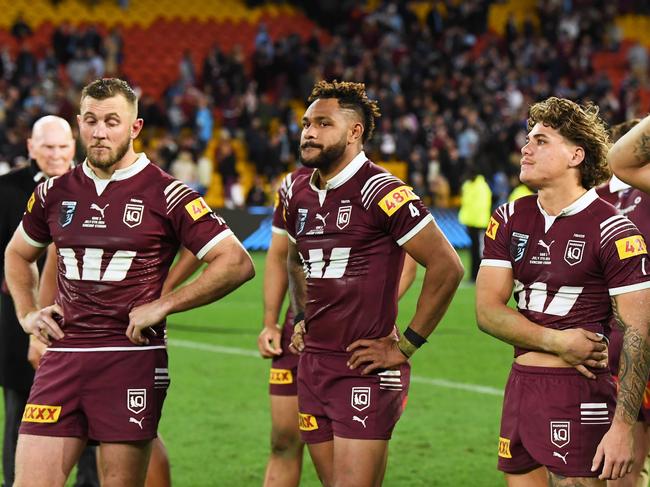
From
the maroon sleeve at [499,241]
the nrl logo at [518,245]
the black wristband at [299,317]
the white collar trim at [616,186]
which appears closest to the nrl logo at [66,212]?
the black wristband at [299,317]

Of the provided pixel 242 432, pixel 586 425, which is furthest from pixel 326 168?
pixel 242 432

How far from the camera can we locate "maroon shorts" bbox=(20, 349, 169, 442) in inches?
192

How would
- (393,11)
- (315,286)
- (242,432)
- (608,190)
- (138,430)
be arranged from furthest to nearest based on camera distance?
(393,11), (242,432), (608,190), (315,286), (138,430)

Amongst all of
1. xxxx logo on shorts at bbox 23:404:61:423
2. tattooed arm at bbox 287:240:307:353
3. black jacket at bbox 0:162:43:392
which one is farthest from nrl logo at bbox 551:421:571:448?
black jacket at bbox 0:162:43:392

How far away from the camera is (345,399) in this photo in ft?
16.8

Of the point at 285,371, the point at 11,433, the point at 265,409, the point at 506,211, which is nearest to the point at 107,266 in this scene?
the point at 285,371

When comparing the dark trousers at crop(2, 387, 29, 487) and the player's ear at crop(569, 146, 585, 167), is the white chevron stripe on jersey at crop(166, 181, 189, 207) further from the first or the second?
the dark trousers at crop(2, 387, 29, 487)

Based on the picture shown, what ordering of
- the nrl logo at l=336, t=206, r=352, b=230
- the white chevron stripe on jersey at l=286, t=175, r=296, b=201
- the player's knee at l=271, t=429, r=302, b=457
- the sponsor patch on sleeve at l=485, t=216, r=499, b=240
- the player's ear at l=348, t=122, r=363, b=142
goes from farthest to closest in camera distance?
the player's knee at l=271, t=429, r=302, b=457, the white chevron stripe on jersey at l=286, t=175, r=296, b=201, the player's ear at l=348, t=122, r=363, b=142, the nrl logo at l=336, t=206, r=352, b=230, the sponsor patch on sleeve at l=485, t=216, r=499, b=240

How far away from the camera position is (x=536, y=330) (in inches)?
180

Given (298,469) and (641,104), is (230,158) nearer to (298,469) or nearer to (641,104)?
(641,104)

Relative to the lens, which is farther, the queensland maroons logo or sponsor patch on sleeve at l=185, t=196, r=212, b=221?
sponsor patch on sleeve at l=185, t=196, r=212, b=221

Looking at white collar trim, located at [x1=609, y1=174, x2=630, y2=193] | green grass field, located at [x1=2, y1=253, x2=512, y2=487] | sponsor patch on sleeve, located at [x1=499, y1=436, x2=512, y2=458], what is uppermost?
white collar trim, located at [x1=609, y1=174, x2=630, y2=193]

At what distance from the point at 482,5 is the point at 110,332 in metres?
29.3

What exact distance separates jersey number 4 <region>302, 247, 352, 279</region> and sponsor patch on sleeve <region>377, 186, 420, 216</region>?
0.82ft
